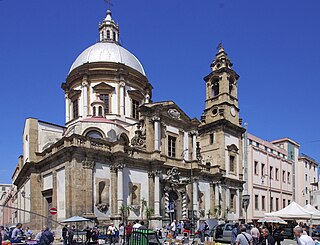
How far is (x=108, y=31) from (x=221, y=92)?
16.4m

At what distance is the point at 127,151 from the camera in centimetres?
3497

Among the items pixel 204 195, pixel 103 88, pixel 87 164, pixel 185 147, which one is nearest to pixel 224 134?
pixel 185 147

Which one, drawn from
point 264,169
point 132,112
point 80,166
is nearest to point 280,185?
point 264,169

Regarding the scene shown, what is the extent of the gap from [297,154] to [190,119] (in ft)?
110

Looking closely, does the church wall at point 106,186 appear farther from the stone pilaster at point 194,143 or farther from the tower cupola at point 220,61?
the tower cupola at point 220,61

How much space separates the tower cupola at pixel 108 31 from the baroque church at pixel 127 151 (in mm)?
128

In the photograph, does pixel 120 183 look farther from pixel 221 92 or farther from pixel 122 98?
pixel 221 92

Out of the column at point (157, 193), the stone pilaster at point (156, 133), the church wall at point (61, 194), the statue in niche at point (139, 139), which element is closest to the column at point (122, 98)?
the statue in niche at point (139, 139)

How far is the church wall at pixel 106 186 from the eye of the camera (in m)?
31.8

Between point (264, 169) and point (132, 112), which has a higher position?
point (132, 112)

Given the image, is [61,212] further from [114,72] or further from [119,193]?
[114,72]

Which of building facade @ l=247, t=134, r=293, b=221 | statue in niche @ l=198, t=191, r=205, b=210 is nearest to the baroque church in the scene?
statue in niche @ l=198, t=191, r=205, b=210

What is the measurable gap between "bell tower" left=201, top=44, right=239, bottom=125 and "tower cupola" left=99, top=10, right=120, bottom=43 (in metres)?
13.1

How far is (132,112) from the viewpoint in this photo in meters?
43.7
